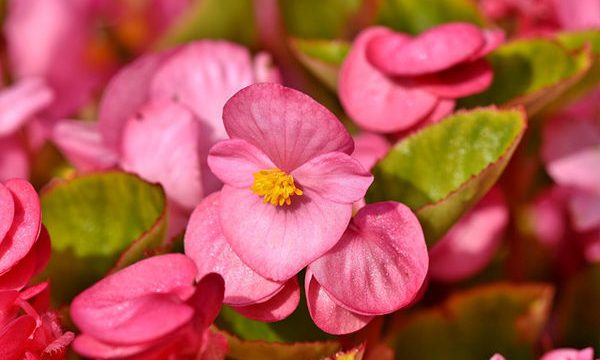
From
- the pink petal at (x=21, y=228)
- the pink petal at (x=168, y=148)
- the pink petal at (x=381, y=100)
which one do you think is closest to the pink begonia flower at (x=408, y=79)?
the pink petal at (x=381, y=100)

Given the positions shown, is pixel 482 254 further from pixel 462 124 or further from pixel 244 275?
pixel 244 275

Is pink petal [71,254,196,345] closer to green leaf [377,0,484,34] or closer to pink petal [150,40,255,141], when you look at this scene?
pink petal [150,40,255,141]

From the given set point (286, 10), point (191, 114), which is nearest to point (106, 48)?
point (286, 10)

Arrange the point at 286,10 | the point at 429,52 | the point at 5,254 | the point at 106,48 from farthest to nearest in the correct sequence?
the point at 106,48 < the point at 286,10 < the point at 429,52 < the point at 5,254

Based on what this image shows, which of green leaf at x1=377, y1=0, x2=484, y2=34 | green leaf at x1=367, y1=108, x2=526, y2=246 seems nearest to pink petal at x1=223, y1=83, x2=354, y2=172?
green leaf at x1=367, y1=108, x2=526, y2=246

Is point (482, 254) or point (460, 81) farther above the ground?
point (460, 81)

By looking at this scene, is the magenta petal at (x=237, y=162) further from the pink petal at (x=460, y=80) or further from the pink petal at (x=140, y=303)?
the pink petal at (x=460, y=80)
